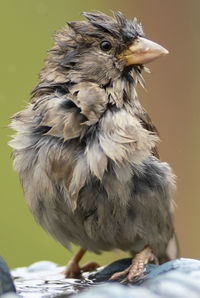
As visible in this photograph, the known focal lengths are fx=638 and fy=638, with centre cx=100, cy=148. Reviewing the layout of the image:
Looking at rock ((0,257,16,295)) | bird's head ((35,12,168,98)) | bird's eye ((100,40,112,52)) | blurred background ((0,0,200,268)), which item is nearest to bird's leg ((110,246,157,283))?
rock ((0,257,16,295))

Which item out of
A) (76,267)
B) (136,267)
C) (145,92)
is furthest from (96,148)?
(145,92)

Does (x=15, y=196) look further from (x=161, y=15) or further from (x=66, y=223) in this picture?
(x=66, y=223)

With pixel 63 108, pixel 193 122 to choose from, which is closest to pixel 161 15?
pixel 193 122

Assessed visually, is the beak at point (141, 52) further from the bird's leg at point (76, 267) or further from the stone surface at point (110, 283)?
the bird's leg at point (76, 267)

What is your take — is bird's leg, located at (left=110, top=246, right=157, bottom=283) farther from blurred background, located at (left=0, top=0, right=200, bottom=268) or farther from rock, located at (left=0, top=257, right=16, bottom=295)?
blurred background, located at (left=0, top=0, right=200, bottom=268)

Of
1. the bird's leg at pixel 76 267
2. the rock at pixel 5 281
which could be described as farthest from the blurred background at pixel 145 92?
the rock at pixel 5 281

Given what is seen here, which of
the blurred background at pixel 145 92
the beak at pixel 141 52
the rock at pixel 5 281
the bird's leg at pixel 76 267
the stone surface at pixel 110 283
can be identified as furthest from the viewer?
the blurred background at pixel 145 92

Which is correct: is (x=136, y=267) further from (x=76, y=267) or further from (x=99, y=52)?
(x=99, y=52)
